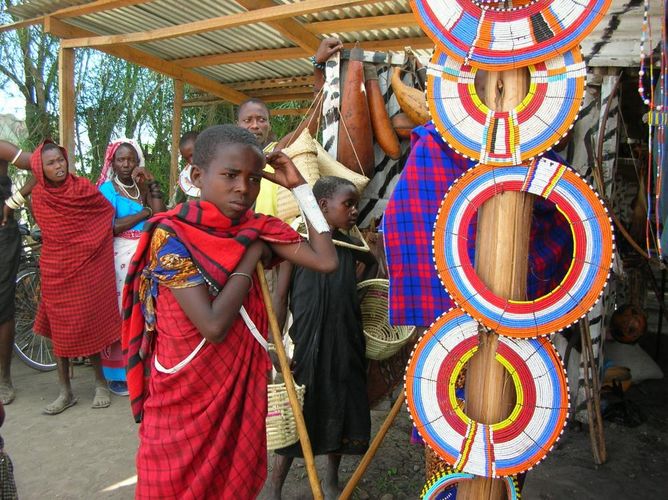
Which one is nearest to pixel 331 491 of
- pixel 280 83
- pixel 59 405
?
pixel 59 405

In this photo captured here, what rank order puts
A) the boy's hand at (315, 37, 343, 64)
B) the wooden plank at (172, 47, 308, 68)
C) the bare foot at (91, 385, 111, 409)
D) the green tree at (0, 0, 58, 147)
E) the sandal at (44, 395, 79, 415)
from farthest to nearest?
the green tree at (0, 0, 58, 147)
the wooden plank at (172, 47, 308, 68)
the bare foot at (91, 385, 111, 409)
the sandal at (44, 395, 79, 415)
the boy's hand at (315, 37, 343, 64)

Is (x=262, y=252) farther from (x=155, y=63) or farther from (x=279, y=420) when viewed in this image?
(x=155, y=63)

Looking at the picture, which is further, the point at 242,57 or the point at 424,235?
the point at 242,57

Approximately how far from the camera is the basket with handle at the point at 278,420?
2.26 meters

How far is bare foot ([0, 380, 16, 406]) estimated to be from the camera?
4.36 m

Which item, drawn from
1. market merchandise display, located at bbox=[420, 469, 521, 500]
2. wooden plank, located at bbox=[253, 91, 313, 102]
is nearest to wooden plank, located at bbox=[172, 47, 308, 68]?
wooden plank, located at bbox=[253, 91, 313, 102]

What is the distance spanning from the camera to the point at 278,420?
2287 mm

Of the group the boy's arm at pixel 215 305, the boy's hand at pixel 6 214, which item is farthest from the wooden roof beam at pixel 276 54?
the boy's arm at pixel 215 305

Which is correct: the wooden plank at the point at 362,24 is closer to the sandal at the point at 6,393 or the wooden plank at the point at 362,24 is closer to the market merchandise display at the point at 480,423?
the market merchandise display at the point at 480,423

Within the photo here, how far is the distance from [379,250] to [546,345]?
1843 millimetres

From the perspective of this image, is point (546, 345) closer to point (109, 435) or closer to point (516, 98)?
point (516, 98)

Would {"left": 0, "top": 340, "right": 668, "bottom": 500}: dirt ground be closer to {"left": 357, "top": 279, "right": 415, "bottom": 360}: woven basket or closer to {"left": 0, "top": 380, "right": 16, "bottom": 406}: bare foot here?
{"left": 0, "top": 380, "right": 16, "bottom": 406}: bare foot

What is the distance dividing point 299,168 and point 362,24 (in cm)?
204

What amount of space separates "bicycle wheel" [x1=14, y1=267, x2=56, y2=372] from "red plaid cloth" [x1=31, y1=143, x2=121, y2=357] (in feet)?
3.58
